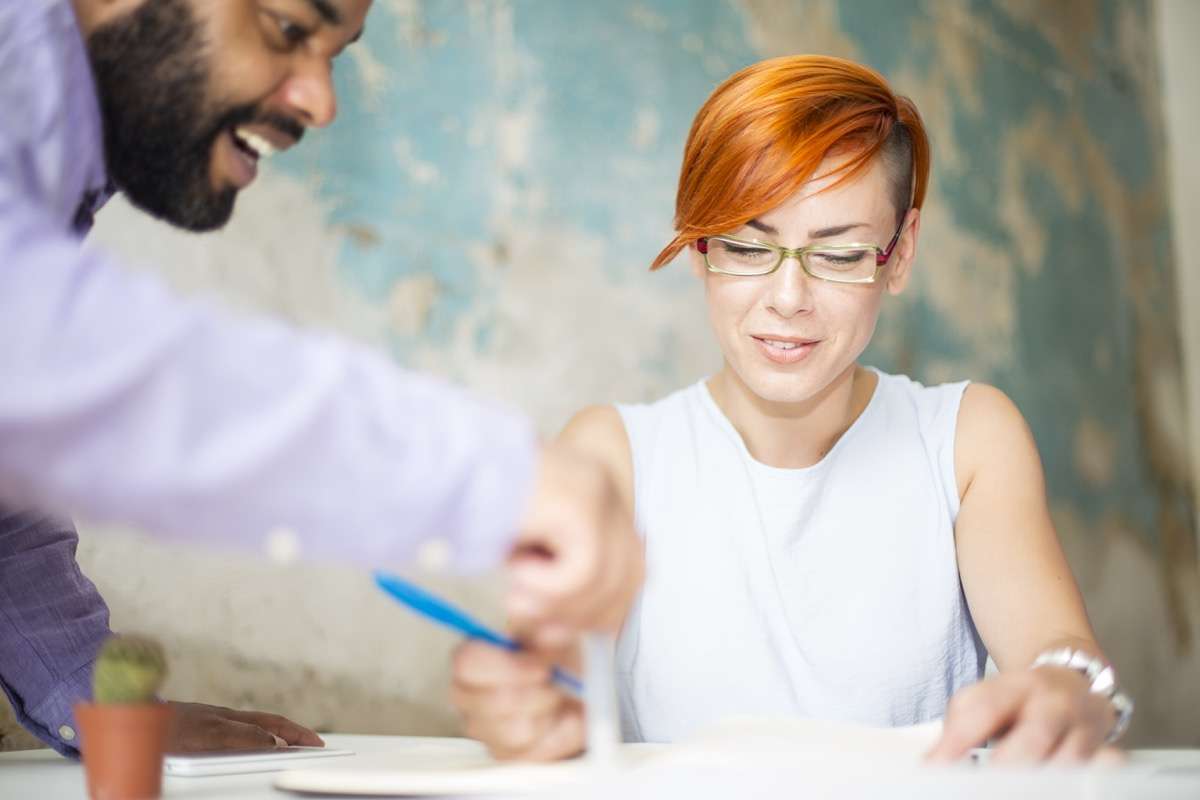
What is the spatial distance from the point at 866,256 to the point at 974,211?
2.08m

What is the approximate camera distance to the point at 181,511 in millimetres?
583

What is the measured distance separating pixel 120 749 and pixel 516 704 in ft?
0.98

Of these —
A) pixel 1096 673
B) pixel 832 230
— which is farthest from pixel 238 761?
pixel 832 230

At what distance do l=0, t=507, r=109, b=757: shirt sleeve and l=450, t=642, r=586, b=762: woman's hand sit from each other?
1.87 feet

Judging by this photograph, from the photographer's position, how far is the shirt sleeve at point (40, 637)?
127 cm

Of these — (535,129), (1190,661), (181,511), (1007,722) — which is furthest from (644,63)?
(1190,661)

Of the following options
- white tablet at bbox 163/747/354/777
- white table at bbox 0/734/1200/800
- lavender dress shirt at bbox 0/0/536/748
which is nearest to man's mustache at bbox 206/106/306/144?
lavender dress shirt at bbox 0/0/536/748

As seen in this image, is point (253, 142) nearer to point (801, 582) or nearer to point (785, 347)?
point (785, 347)

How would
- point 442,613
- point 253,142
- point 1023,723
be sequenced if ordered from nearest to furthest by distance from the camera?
point 442,613 → point 1023,723 → point 253,142

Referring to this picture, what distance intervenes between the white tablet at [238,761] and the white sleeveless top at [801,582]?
19.7 inches

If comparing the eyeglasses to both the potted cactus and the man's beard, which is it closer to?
the man's beard

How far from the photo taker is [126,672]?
79 centimetres

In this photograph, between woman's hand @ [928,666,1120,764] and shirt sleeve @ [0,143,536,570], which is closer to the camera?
shirt sleeve @ [0,143,536,570]

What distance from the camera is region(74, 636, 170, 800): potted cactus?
0.79 meters
